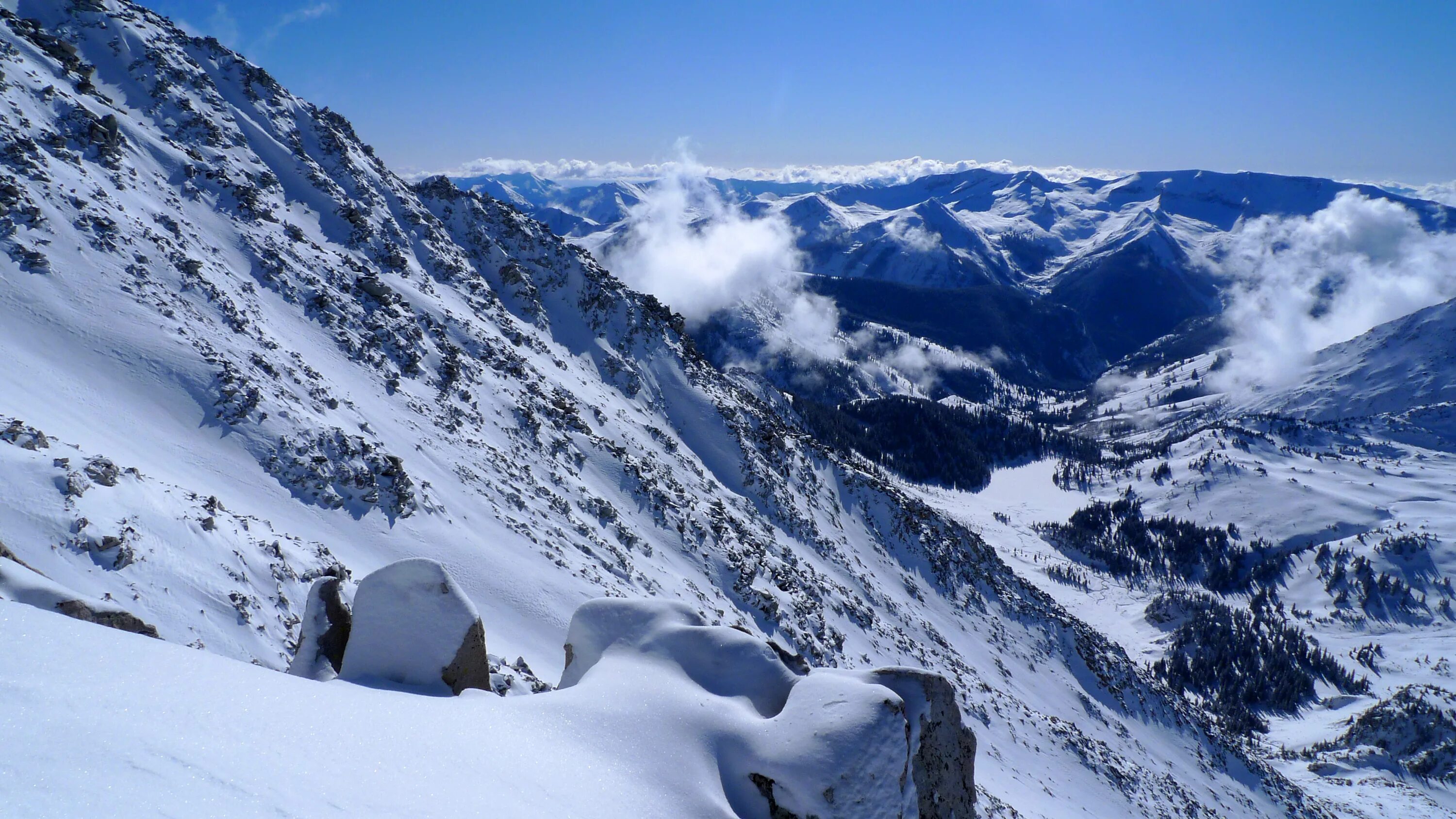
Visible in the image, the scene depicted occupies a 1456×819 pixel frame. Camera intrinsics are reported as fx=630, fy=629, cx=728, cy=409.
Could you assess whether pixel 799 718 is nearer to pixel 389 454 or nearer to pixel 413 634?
pixel 413 634

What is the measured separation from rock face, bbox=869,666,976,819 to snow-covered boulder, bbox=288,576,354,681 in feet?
37.5

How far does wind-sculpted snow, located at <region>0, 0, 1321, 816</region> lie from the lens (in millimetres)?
15305

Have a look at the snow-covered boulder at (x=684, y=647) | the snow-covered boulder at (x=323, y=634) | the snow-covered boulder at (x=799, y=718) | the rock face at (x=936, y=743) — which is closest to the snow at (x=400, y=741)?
the snow-covered boulder at (x=799, y=718)

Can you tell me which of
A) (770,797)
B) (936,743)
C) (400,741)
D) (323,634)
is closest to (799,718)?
(770,797)

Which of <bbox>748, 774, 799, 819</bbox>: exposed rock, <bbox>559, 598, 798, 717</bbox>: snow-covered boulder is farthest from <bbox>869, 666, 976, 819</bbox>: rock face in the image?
<bbox>748, 774, 799, 819</bbox>: exposed rock

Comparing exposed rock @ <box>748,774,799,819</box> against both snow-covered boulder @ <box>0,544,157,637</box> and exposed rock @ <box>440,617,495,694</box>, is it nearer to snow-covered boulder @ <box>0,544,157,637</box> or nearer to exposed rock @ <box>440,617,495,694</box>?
exposed rock @ <box>440,617,495,694</box>

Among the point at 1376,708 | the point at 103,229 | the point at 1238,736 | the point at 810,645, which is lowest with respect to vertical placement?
the point at 1238,736

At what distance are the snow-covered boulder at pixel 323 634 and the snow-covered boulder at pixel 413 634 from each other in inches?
13.9

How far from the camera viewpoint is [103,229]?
29000 millimetres

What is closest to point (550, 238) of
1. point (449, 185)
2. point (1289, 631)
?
point (449, 185)

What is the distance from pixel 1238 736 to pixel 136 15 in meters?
183

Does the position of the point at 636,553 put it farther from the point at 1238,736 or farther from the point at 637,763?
the point at 1238,736

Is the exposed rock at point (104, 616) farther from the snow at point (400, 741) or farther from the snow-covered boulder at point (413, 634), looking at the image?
the snow-covered boulder at point (413, 634)

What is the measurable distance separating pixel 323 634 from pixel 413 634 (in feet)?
6.96
